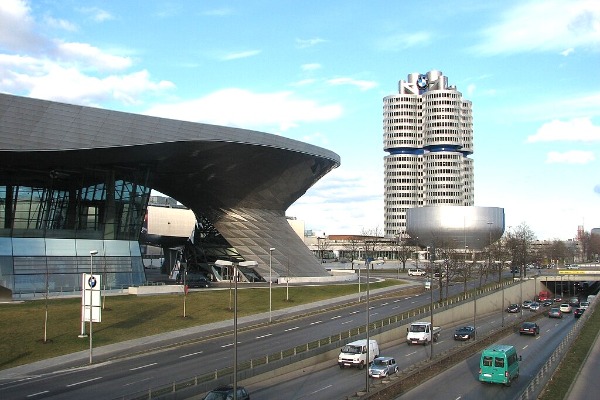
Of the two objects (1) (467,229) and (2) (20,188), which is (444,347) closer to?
(2) (20,188)

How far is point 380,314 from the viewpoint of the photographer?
62.6 metres

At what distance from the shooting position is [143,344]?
149 feet

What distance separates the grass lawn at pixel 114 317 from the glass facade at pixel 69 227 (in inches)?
358

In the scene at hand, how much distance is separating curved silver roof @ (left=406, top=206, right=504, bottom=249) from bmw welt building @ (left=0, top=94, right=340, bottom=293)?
98.9 m

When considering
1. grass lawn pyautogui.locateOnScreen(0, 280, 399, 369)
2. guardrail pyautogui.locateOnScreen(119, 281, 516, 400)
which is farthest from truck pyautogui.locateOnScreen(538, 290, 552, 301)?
guardrail pyautogui.locateOnScreen(119, 281, 516, 400)

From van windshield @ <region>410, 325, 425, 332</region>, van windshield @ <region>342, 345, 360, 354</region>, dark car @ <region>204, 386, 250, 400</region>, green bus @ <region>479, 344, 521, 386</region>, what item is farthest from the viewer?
van windshield @ <region>410, 325, 425, 332</region>

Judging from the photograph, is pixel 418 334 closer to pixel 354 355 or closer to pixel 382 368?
pixel 354 355

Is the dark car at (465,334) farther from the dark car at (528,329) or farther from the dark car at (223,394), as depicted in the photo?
the dark car at (223,394)

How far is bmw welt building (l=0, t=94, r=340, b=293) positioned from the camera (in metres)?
62.1

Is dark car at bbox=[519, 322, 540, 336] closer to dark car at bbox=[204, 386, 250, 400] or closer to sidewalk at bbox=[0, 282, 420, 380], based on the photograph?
sidewalk at bbox=[0, 282, 420, 380]

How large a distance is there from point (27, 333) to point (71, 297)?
1862cm

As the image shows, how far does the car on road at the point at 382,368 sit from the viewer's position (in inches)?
1374

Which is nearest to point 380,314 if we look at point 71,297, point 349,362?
point 349,362

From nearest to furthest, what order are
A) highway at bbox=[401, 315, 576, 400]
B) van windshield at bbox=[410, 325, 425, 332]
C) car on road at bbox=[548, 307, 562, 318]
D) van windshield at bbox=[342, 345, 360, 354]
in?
highway at bbox=[401, 315, 576, 400] < van windshield at bbox=[342, 345, 360, 354] < van windshield at bbox=[410, 325, 425, 332] < car on road at bbox=[548, 307, 562, 318]
